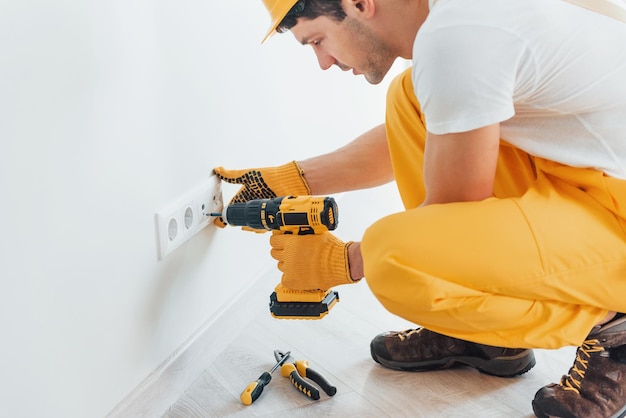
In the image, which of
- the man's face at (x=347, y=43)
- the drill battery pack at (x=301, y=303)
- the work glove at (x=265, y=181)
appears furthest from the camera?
the work glove at (x=265, y=181)

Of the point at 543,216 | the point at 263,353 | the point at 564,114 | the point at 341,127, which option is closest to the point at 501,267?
the point at 543,216

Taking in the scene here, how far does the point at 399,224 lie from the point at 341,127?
109 centimetres

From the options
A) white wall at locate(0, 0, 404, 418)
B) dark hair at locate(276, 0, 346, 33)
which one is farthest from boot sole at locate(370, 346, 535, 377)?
dark hair at locate(276, 0, 346, 33)

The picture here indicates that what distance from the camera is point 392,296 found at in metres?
1.24

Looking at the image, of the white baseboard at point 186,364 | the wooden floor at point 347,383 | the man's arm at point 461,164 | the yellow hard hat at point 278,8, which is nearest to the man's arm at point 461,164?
the man's arm at point 461,164

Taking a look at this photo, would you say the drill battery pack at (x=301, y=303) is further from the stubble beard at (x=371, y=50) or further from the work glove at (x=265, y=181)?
the stubble beard at (x=371, y=50)

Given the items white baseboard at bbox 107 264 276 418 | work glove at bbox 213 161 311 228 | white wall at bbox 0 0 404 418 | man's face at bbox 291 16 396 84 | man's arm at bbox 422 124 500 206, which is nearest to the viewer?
white wall at bbox 0 0 404 418

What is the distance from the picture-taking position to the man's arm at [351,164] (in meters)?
1.64

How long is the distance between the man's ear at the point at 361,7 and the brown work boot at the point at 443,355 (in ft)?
2.29

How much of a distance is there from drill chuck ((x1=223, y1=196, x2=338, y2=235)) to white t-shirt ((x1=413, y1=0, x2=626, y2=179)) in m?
0.35

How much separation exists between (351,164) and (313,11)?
51cm

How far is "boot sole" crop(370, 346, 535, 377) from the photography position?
1.46m

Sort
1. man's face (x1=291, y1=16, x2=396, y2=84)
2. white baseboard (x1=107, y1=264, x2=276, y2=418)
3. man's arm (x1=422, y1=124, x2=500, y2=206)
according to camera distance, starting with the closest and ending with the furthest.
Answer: man's arm (x1=422, y1=124, x2=500, y2=206)
man's face (x1=291, y1=16, x2=396, y2=84)
white baseboard (x1=107, y1=264, x2=276, y2=418)

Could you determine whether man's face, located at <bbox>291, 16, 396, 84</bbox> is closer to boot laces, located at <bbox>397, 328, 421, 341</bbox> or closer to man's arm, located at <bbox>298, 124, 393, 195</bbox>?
man's arm, located at <bbox>298, 124, 393, 195</bbox>
